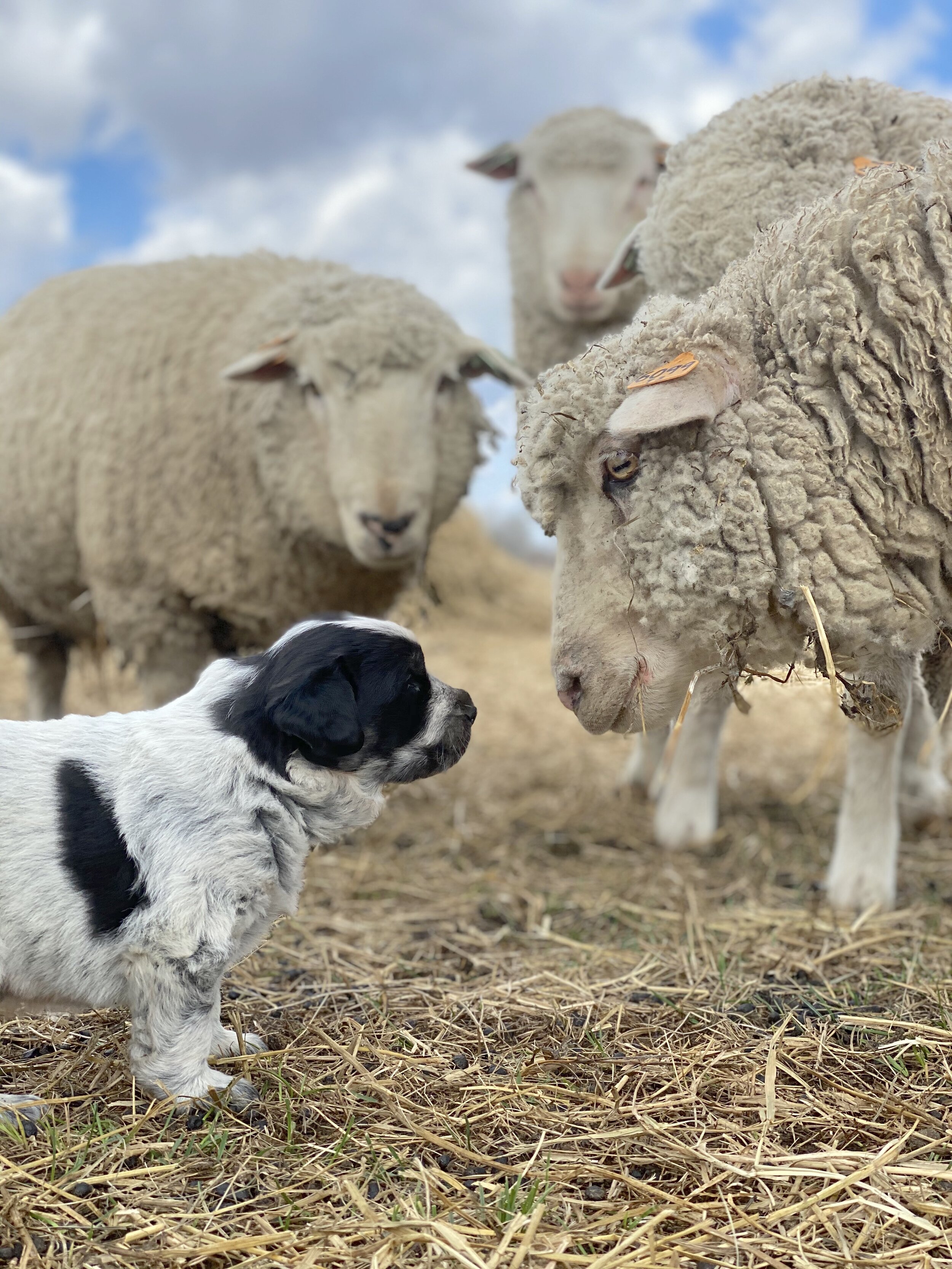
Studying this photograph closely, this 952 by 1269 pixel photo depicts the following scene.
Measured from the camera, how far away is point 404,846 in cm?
584

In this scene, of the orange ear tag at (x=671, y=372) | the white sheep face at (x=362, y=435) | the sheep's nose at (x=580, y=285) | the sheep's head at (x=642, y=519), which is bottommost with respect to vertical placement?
the sheep's head at (x=642, y=519)

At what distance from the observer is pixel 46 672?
6773 millimetres

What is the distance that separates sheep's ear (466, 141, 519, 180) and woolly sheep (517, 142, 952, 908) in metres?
4.15

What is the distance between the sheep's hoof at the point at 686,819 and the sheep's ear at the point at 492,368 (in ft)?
7.03

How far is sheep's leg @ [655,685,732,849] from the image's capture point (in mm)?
5672

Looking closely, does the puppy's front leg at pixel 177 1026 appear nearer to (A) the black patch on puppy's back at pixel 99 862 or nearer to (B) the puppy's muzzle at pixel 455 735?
(A) the black patch on puppy's back at pixel 99 862

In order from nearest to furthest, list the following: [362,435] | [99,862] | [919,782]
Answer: [99,862]
[362,435]
[919,782]

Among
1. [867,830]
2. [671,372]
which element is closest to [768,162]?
[671,372]

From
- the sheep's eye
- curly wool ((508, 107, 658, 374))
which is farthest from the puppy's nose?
curly wool ((508, 107, 658, 374))

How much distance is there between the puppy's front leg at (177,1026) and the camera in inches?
100

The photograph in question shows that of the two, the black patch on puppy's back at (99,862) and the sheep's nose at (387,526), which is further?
the sheep's nose at (387,526)

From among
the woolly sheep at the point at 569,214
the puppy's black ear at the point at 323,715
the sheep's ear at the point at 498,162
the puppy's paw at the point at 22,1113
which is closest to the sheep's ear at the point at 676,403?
the puppy's black ear at the point at 323,715

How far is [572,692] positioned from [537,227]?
417 cm

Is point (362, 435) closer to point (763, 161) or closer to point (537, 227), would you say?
point (763, 161)
